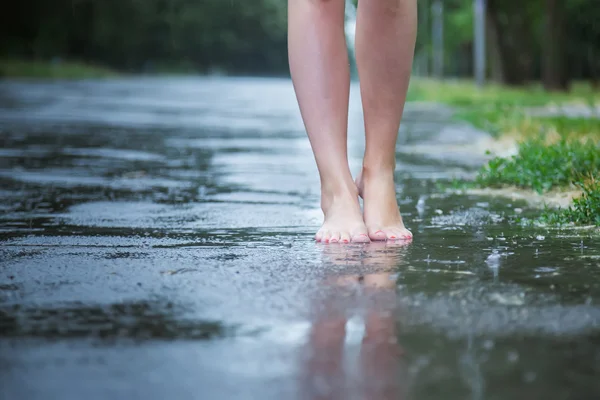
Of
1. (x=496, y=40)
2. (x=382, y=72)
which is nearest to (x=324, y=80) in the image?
(x=382, y=72)

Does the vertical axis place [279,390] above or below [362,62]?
below

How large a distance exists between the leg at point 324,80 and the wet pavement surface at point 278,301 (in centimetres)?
30

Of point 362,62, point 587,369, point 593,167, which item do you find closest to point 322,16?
point 362,62

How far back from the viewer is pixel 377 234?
327 cm

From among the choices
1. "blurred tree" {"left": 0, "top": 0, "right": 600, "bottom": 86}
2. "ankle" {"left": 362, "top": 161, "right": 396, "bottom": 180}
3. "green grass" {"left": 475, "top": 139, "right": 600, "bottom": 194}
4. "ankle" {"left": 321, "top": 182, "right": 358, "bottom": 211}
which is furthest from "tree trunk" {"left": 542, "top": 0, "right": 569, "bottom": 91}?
"ankle" {"left": 321, "top": 182, "right": 358, "bottom": 211}

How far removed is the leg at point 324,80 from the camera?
3.48m

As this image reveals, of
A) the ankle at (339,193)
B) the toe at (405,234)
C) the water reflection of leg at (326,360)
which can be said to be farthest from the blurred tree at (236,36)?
the water reflection of leg at (326,360)

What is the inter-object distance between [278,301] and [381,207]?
4.12 feet

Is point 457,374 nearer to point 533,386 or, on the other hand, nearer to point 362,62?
point 533,386

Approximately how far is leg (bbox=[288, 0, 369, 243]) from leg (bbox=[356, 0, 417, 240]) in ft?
0.33

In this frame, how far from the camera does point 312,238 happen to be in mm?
3266

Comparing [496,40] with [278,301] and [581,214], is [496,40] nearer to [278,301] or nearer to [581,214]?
[581,214]

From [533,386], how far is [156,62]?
257 feet

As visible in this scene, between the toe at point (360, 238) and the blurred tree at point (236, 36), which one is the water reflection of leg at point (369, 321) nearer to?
the toe at point (360, 238)
